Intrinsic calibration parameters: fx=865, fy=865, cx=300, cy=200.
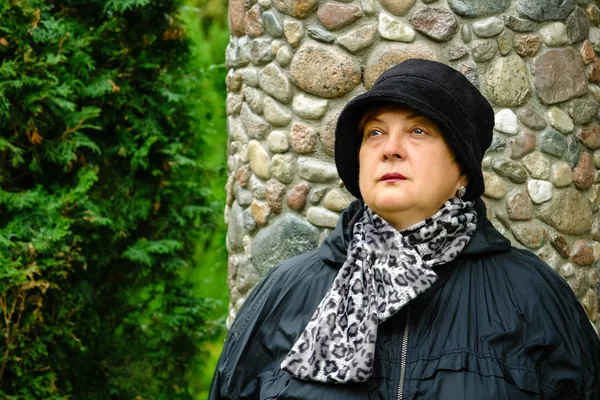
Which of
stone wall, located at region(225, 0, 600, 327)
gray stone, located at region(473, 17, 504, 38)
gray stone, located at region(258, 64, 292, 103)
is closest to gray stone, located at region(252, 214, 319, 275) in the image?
stone wall, located at region(225, 0, 600, 327)

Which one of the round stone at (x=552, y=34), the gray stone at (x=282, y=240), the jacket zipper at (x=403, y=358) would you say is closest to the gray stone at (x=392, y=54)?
the round stone at (x=552, y=34)

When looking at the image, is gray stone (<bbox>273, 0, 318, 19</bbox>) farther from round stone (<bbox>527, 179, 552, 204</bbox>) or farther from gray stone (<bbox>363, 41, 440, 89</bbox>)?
round stone (<bbox>527, 179, 552, 204</bbox>)

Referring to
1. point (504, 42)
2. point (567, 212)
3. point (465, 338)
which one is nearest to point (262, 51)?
point (504, 42)

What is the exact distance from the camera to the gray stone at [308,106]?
341 centimetres

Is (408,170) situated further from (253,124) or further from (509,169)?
(253,124)

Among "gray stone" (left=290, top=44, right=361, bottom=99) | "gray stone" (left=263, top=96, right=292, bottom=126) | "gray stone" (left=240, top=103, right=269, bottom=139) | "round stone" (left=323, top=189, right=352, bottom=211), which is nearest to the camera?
"gray stone" (left=290, top=44, right=361, bottom=99)

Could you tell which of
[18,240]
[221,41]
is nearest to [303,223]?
[18,240]

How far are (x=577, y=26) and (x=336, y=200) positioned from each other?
116cm

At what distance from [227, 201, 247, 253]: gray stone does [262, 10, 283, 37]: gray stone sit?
2.67 feet

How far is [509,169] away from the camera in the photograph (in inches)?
129

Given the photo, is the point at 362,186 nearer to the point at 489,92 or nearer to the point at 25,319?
the point at 489,92

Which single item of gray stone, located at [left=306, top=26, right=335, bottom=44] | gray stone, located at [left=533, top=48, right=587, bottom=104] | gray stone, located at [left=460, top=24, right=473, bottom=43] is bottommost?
gray stone, located at [left=533, top=48, right=587, bottom=104]

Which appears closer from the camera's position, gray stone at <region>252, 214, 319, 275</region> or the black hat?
the black hat

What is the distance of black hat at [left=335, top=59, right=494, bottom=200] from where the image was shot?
7.09ft
